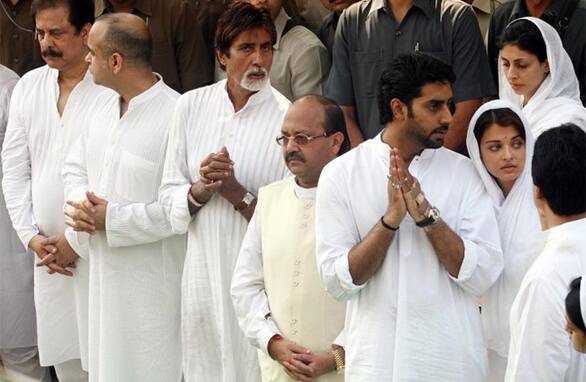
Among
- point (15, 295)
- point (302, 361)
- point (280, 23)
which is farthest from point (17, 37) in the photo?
point (302, 361)

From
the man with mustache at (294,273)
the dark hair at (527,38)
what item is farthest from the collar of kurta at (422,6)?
the man with mustache at (294,273)

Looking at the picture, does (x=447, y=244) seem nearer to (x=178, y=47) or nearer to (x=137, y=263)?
(x=137, y=263)

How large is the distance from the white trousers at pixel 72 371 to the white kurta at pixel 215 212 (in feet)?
3.97

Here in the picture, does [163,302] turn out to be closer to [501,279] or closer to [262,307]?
[262,307]

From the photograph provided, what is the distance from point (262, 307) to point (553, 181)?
1820 millimetres

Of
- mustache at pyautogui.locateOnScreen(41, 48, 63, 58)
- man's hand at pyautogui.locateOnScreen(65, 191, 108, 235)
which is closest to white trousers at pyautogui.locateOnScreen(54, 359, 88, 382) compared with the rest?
man's hand at pyautogui.locateOnScreen(65, 191, 108, 235)

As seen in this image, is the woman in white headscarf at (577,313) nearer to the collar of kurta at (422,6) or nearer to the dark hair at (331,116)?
the dark hair at (331,116)

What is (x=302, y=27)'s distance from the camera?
7227mm

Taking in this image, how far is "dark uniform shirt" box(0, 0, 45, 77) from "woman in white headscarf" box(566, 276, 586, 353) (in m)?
4.96

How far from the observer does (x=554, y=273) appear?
170 inches

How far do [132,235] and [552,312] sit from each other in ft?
9.57

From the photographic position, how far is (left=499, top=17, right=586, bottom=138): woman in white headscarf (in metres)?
6.04

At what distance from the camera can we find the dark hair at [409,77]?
208 inches

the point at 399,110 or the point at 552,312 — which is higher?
the point at 399,110
